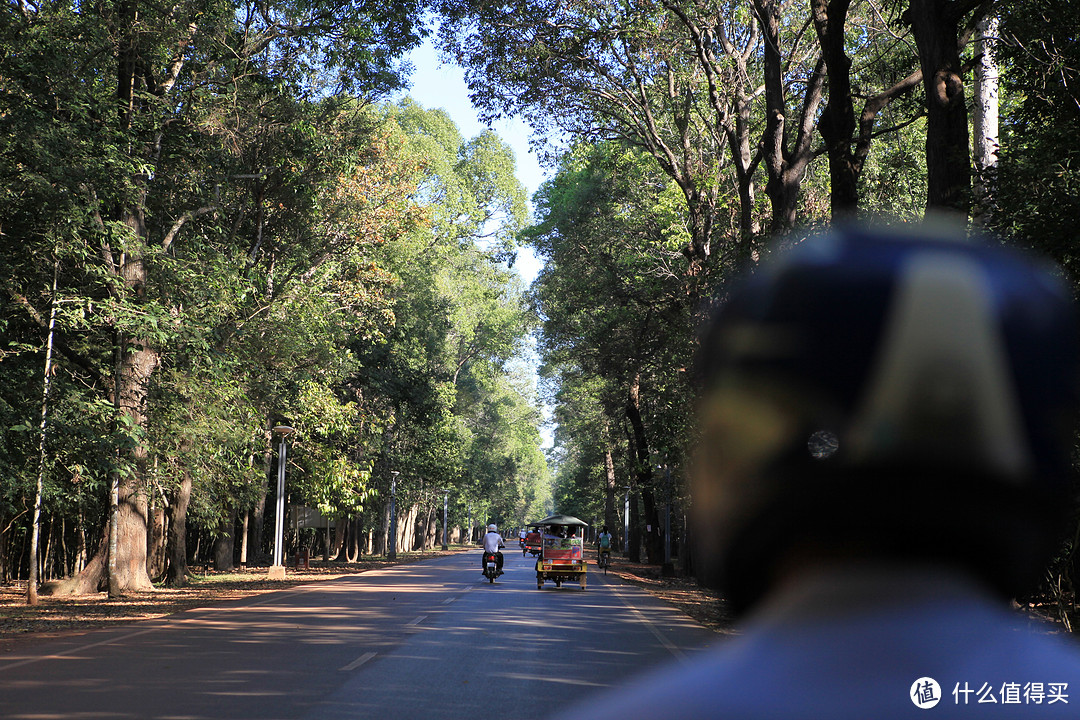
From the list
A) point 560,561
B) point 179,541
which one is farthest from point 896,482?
point 179,541

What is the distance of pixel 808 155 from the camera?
17.2 meters

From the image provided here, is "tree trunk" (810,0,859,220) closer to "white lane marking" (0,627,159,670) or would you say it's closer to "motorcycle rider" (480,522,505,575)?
"white lane marking" (0,627,159,670)

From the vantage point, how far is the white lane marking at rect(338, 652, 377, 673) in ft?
34.5

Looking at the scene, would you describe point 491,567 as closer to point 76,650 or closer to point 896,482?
point 76,650

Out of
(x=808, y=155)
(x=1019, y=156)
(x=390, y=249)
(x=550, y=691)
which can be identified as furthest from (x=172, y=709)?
(x=390, y=249)

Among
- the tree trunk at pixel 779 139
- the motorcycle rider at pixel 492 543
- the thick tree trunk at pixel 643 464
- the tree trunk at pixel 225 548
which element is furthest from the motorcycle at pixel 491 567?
the tree trunk at pixel 779 139

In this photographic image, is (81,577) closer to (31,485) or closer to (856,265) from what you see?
(31,485)

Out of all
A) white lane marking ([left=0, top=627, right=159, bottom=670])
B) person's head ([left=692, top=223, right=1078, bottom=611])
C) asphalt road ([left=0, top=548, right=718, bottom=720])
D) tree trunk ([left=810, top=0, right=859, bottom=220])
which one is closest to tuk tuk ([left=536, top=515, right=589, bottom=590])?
asphalt road ([left=0, top=548, right=718, bottom=720])

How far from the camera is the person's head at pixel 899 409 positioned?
121 centimetres

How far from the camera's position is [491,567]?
99.9 ft

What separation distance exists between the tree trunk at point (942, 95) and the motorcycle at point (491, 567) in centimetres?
2236

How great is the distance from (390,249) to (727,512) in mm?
32267

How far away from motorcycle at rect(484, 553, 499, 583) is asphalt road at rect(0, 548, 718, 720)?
395 inches

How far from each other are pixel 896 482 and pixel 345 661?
428 inches
